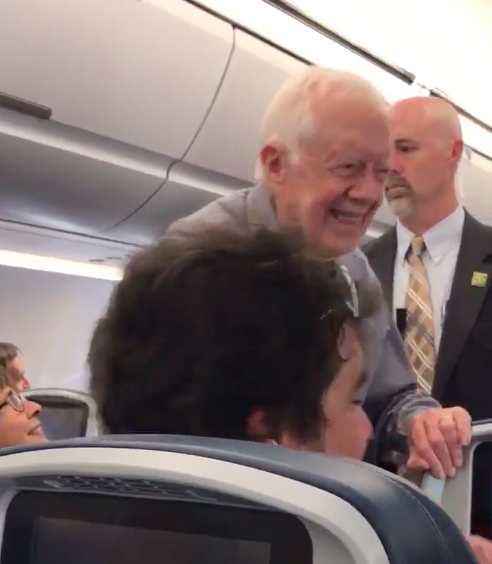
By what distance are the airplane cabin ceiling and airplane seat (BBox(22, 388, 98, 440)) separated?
2020 mm

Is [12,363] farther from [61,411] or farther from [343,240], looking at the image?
[343,240]

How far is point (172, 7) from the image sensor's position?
279 centimetres

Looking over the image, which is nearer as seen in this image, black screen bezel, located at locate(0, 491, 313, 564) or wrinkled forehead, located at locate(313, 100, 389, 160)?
black screen bezel, located at locate(0, 491, 313, 564)

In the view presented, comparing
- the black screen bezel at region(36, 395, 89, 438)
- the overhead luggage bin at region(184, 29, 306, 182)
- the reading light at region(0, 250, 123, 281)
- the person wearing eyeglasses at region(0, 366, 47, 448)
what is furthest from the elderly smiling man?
the reading light at region(0, 250, 123, 281)

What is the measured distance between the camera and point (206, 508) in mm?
714

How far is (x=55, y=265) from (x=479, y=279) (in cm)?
299

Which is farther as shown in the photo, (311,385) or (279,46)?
(279,46)

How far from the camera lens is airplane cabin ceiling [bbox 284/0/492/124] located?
10.6 ft

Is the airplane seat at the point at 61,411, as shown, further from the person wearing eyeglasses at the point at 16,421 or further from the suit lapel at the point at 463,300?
the suit lapel at the point at 463,300

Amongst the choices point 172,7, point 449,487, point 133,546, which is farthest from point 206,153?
point 133,546

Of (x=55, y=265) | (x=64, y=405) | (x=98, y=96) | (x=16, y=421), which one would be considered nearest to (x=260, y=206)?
(x=98, y=96)

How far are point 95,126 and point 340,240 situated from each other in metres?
1.46

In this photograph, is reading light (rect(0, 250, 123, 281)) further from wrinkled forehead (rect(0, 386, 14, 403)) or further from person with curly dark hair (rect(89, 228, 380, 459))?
person with curly dark hair (rect(89, 228, 380, 459))

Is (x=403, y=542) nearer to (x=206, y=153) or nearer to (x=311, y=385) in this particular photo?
(x=311, y=385)
